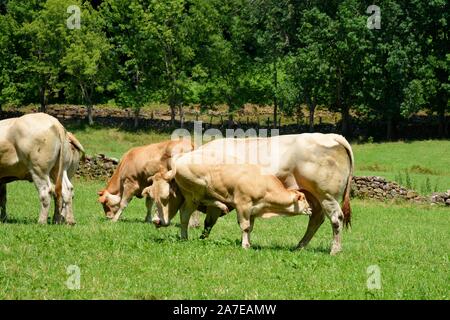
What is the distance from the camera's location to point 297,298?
31.4ft

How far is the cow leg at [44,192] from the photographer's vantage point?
15.6 m

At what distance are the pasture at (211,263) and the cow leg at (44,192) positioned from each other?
77 centimetres

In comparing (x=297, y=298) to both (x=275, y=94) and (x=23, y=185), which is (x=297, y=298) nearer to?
(x=23, y=185)

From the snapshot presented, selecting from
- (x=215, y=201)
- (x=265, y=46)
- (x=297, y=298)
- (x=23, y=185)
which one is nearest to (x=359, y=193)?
(x=23, y=185)

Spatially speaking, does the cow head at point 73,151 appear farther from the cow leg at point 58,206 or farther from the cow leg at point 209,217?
the cow leg at point 209,217

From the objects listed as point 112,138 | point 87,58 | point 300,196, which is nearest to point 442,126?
point 112,138

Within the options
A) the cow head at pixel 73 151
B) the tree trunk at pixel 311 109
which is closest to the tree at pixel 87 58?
the tree trunk at pixel 311 109

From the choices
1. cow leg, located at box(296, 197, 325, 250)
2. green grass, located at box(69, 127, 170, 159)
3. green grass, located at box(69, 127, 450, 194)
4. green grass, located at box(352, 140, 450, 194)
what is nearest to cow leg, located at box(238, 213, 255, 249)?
cow leg, located at box(296, 197, 325, 250)

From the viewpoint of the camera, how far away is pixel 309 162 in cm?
1363

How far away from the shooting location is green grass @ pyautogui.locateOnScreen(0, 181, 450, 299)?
9.80m

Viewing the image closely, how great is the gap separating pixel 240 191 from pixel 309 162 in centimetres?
141

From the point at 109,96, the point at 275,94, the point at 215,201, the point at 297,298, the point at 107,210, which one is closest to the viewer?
the point at 297,298

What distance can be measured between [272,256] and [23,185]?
20.3 metres

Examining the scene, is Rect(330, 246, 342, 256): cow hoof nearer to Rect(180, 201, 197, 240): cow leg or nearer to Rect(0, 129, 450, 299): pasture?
Rect(0, 129, 450, 299): pasture
